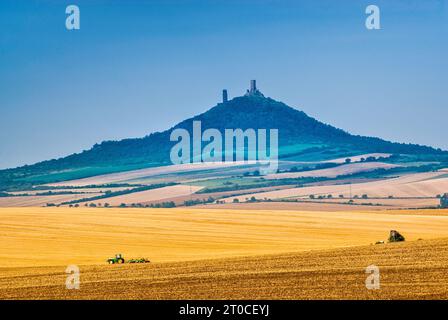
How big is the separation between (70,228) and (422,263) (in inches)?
1130

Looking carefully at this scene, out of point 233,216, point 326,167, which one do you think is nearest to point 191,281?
point 233,216

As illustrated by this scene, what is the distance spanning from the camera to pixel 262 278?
3053 cm

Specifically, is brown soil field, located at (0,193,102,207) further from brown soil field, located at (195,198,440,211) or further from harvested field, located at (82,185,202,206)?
brown soil field, located at (195,198,440,211)

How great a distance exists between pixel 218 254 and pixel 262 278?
13537 mm

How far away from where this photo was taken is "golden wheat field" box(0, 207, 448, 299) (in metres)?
28.2

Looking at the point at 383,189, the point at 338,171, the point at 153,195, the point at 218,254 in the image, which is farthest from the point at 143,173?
the point at 218,254

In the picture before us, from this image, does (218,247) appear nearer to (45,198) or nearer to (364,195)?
(364,195)

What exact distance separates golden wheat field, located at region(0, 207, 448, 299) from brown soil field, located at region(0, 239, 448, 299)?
3cm

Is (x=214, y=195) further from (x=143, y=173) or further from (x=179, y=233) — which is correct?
(x=179, y=233)

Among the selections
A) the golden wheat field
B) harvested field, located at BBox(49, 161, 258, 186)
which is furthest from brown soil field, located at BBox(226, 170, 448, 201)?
harvested field, located at BBox(49, 161, 258, 186)

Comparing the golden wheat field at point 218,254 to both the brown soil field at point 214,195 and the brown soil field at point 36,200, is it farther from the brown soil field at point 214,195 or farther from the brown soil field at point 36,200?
the brown soil field at point 36,200

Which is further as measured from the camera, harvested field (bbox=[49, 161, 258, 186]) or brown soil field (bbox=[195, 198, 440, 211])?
harvested field (bbox=[49, 161, 258, 186])

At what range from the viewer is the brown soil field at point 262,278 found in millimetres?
27141

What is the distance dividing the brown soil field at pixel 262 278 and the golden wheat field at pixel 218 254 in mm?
28
